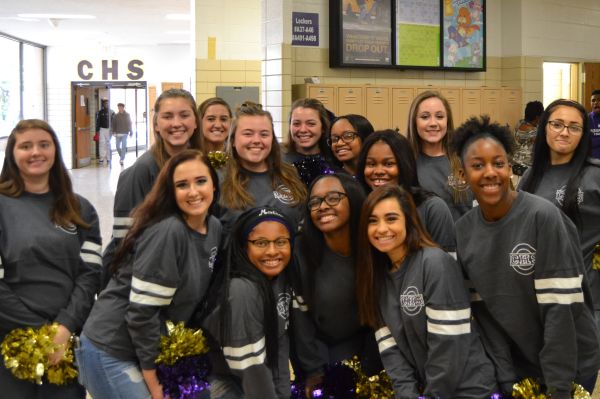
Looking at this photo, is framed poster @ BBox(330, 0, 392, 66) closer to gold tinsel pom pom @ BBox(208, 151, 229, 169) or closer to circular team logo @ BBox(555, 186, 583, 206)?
gold tinsel pom pom @ BBox(208, 151, 229, 169)

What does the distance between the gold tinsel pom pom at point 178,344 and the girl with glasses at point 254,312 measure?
67mm

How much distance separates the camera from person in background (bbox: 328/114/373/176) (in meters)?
3.47

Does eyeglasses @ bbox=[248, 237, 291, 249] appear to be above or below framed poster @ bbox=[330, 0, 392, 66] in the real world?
below

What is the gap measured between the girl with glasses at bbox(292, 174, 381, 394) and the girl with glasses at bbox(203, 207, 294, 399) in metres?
0.08

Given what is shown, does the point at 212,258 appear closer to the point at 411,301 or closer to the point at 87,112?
the point at 411,301

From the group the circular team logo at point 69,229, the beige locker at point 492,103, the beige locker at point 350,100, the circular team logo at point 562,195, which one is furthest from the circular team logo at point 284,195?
the beige locker at point 492,103

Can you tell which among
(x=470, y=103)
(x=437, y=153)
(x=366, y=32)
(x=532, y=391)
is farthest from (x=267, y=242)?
(x=470, y=103)

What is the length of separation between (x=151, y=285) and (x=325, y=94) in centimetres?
578

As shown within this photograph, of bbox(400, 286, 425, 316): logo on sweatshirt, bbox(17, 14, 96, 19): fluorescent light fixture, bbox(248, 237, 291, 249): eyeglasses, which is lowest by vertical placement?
bbox(400, 286, 425, 316): logo on sweatshirt

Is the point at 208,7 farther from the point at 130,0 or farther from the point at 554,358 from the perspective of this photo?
the point at 554,358

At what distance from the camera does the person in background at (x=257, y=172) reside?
3.10 meters

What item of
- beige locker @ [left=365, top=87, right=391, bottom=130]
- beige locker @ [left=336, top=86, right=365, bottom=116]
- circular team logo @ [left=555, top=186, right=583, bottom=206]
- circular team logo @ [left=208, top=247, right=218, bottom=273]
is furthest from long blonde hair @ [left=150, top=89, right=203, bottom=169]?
beige locker @ [left=365, top=87, right=391, bottom=130]

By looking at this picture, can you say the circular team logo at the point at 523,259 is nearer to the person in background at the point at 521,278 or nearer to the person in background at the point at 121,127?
the person in background at the point at 521,278

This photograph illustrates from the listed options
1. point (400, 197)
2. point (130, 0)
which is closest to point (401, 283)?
point (400, 197)
